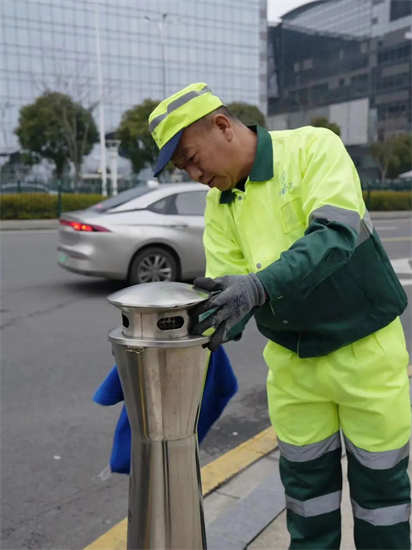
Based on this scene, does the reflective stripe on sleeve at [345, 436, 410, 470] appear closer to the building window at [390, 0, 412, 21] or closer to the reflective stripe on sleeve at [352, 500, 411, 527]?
the reflective stripe on sleeve at [352, 500, 411, 527]

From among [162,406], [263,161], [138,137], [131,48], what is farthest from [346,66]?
[162,406]

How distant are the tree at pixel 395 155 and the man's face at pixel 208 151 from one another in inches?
1852

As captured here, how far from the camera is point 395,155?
152 ft

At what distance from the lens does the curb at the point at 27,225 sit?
16.6 metres

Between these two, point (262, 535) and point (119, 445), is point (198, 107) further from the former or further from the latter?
point (262, 535)

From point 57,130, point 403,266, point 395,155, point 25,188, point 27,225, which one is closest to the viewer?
point 403,266

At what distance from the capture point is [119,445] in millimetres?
2035

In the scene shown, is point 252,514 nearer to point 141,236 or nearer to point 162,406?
point 162,406

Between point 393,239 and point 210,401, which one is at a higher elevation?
point 210,401

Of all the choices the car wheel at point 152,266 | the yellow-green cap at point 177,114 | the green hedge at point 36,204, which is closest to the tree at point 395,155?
the green hedge at point 36,204

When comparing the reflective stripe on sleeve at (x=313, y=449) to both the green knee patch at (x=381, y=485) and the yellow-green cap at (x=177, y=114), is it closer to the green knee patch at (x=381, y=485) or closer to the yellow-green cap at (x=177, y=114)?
the green knee patch at (x=381, y=485)

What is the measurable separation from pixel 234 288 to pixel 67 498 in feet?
6.48

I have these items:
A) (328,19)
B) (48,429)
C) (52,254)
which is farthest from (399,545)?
(328,19)

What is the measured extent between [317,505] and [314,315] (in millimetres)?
684
